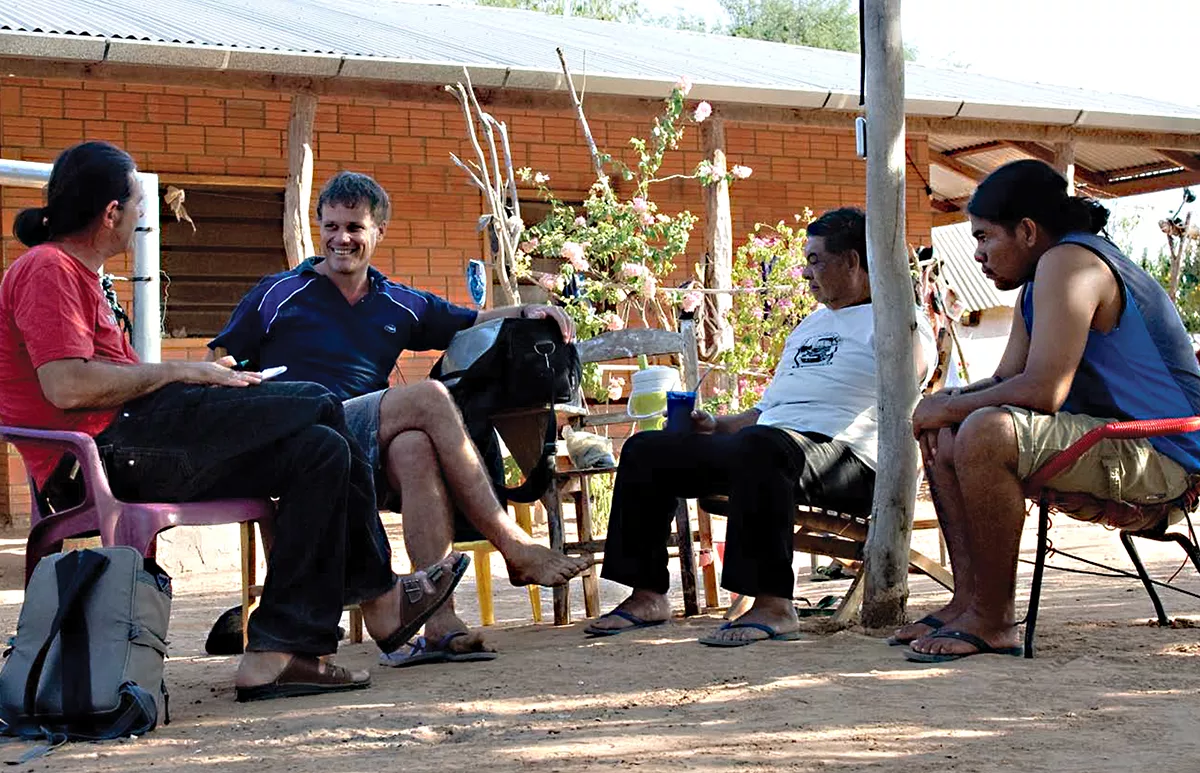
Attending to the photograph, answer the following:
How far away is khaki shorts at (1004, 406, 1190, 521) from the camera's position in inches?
166

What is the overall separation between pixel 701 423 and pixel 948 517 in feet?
3.01

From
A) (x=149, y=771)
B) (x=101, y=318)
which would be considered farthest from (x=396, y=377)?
(x=149, y=771)

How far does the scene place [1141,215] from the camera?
4025 centimetres

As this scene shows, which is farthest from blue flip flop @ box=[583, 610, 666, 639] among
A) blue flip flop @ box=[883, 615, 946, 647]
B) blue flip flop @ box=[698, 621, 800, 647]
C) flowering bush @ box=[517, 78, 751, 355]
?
flowering bush @ box=[517, 78, 751, 355]

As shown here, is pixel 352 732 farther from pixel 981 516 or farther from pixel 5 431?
pixel 981 516

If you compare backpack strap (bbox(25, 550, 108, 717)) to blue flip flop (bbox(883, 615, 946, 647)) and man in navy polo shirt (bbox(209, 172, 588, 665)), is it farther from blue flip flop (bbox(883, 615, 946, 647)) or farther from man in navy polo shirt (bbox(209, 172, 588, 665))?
blue flip flop (bbox(883, 615, 946, 647))

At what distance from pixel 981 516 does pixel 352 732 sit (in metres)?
1.76

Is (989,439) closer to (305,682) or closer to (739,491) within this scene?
(739,491)

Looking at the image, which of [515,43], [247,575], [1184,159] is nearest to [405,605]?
[247,575]

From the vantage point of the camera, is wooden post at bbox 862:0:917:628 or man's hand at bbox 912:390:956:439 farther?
wooden post at bbox 862:0:917:628

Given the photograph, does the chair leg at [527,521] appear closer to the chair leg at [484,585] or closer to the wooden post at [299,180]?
the chair leg at [484,585]

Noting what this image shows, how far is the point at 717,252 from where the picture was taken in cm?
1104

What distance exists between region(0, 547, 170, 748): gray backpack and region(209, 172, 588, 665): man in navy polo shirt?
101 cm

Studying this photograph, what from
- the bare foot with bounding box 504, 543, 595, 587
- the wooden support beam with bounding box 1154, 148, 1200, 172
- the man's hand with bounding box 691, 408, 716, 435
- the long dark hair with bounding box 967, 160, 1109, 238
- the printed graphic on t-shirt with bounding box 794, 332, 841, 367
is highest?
the wooden support beam with bounding box 1154, 148, 1200, 172
